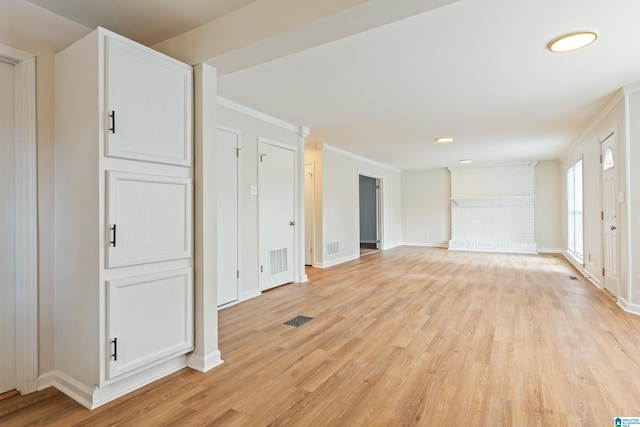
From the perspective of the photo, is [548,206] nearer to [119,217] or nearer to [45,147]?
[119,217]

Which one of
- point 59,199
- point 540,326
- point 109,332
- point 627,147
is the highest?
point 627,147

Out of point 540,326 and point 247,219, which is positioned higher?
point 247,219

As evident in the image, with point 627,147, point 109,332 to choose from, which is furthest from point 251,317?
point 627,147

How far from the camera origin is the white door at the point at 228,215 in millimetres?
3691

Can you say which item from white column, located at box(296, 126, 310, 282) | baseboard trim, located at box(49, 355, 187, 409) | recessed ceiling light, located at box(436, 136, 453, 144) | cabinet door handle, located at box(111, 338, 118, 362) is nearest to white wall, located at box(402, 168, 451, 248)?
recessed ceiling light, located at box(436, 136, 453, 144)

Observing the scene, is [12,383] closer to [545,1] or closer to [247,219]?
[247,219]

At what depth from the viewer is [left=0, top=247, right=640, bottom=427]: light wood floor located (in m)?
1.73

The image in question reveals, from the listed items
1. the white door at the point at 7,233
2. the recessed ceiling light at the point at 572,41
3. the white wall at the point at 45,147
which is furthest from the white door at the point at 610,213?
the white door at the point at 7,233

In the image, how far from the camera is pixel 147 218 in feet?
6.48

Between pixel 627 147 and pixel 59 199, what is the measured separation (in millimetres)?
5103

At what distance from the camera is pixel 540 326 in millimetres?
3020

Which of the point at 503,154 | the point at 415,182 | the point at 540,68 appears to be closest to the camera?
the point at 540,68

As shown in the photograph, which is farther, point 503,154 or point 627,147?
point 503,154

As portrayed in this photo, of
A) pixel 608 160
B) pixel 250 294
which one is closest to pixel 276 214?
pixel 250 294
